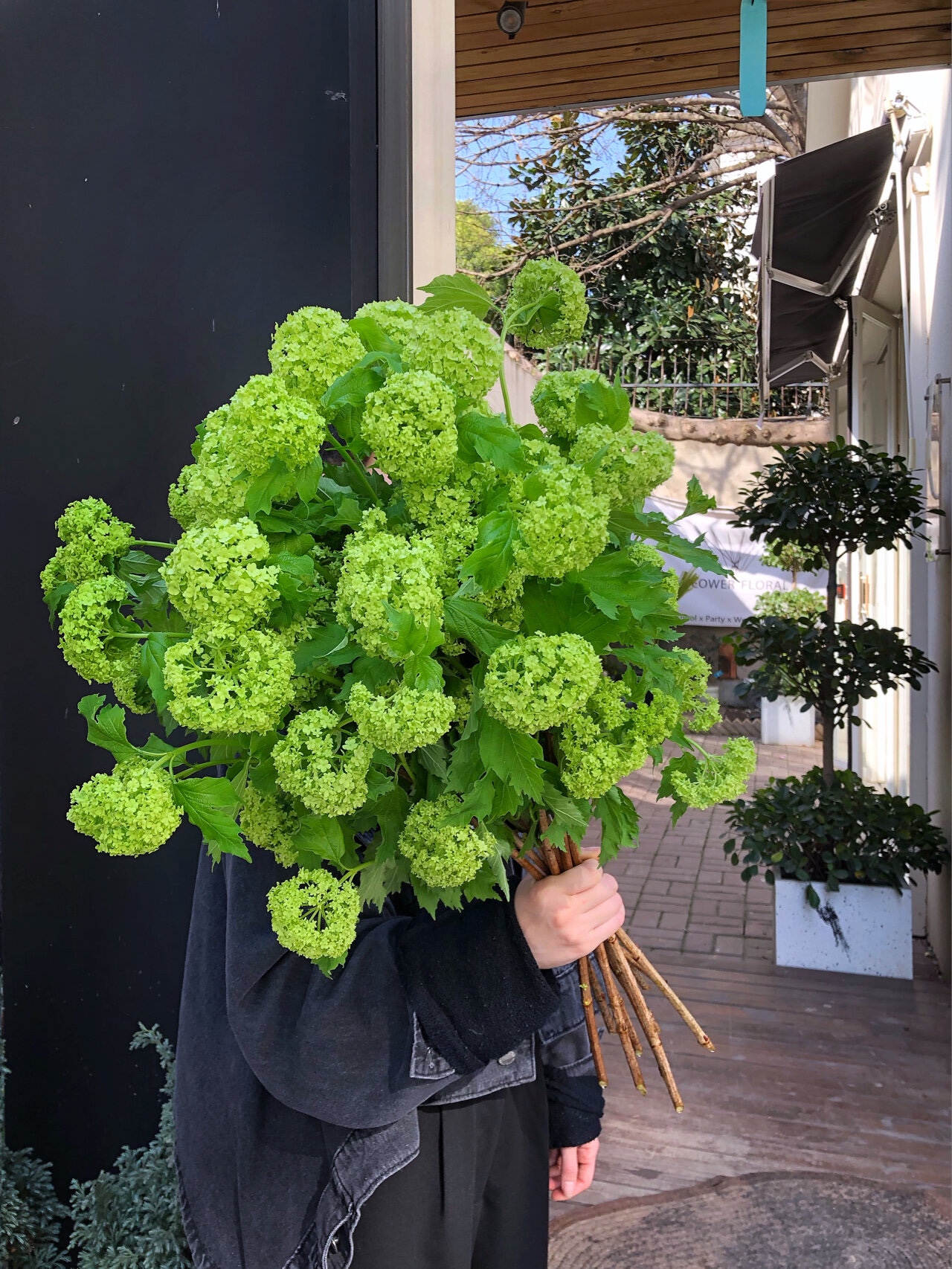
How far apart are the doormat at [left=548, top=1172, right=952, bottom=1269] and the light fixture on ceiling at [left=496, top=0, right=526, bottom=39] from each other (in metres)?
4.06

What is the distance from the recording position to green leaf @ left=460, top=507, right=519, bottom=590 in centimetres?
75

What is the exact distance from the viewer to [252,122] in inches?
71.2

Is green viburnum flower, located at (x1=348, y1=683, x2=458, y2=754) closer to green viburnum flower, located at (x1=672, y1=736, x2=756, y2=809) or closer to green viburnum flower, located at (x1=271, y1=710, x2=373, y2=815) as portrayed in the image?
green viburnum flower, located at (x1=271, y1=710, x2=373, y2=815)

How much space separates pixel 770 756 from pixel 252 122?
29.4 ft

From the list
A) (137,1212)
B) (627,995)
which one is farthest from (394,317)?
(137,1212)

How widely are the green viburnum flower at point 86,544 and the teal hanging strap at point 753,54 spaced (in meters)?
1.92

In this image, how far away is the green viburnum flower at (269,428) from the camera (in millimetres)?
751

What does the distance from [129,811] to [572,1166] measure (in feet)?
3.96

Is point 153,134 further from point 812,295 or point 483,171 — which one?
point 483,171

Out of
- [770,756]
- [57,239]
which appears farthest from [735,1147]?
[770,756]

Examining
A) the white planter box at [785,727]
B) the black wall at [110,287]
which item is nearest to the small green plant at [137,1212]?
the black wall at [110,287]

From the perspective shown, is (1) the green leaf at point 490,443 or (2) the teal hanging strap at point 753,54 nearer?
(1) the green leaf at point 490,443

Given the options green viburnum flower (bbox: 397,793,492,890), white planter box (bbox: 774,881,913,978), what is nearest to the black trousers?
green viburnum flower (bbox: 397,793,492,890)

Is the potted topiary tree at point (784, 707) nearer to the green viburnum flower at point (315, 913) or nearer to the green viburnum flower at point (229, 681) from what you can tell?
the green viburnum flower at point (315, 913)
